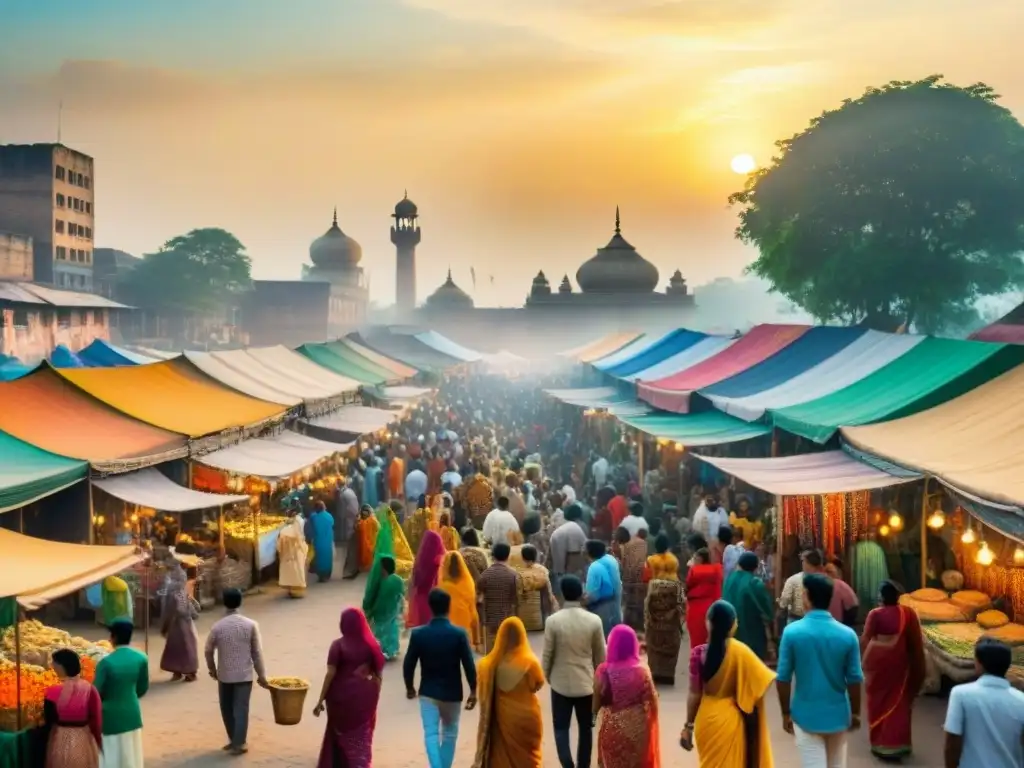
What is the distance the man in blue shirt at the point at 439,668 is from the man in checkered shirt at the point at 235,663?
136cm

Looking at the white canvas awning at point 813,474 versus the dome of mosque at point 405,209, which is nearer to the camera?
the white canvas awning at point 813,474

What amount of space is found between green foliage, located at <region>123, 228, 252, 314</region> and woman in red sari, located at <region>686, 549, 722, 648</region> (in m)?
58.3

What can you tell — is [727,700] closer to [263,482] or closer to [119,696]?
[119,696]

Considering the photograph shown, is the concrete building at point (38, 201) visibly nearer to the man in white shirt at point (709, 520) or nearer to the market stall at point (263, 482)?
the market stall at point (263, 482)

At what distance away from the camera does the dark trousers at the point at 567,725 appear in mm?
6027

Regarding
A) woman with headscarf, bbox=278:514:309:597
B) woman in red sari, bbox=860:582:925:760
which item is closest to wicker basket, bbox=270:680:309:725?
woman in red sari, bbox=860:582:925:760

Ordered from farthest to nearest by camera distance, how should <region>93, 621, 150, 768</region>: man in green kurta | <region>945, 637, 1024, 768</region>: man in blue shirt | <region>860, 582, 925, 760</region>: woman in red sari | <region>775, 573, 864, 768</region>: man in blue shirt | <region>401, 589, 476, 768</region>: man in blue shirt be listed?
1. <region>860, 582, 925, 760</region>: woman in red sari
2. <region>401, 589, 476, 768</region>: man in blue shirt
3. <region>93, 621, 150, 768</region>: man in green kurta
4. <region>775, 573, 864, 768</region>: man in blue shirt
5. <region>945, 637, 1024, 768</region>: man in blue shirt

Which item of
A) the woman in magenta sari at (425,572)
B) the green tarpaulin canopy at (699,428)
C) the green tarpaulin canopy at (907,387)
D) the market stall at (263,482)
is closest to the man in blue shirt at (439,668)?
the woman in magenta sari at (425,572)

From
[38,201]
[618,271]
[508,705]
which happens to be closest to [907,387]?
[508,705]

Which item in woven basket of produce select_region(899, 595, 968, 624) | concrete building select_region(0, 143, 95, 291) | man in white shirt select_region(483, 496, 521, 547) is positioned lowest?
woven basket of produce select_region(899, 595, 968, 624)

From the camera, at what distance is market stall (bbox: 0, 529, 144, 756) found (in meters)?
5.93

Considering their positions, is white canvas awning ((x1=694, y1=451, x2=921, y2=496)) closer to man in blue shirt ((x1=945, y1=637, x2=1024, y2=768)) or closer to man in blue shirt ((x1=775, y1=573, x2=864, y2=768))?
man in blue shirt ((x1=775, y1=573, x2=864, y2=768))

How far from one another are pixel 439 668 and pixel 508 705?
555 mm

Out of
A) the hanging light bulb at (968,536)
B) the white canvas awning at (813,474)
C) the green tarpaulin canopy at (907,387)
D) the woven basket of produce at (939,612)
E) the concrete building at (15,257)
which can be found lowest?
the woven basket of produce at (939,612)
